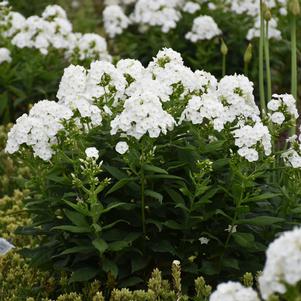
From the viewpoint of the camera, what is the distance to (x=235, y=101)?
396 cm

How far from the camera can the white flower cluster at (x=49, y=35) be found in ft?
22.5

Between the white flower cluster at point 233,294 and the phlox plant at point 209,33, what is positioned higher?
the phlox plant at point 209,33

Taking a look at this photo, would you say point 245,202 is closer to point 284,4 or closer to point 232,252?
point 232,252

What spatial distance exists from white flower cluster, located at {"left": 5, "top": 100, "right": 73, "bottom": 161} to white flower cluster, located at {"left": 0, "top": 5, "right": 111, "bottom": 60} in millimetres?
3085

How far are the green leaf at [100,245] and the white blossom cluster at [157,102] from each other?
0.43m

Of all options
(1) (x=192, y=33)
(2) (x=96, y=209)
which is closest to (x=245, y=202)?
(2) (x=96, y=209)

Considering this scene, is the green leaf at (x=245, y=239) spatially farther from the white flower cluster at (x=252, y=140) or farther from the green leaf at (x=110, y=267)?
the green leaf at (x=110, y=267)

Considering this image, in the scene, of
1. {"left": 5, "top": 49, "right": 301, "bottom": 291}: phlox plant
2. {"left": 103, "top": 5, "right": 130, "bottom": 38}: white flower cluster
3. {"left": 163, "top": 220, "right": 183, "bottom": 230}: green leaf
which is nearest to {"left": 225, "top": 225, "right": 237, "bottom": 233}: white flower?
{"left": 5, "top": 49, "right": 301, "bottom": 291}: phlox plant

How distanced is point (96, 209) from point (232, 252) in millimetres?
A: 836

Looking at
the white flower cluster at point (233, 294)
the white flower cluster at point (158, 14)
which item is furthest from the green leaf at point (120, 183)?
the white flower cluster at point (158, 14)

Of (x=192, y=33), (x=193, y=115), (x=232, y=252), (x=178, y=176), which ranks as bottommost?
(x=232, y=252)

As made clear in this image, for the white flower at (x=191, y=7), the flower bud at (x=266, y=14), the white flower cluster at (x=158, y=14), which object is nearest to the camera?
the flower bud at (x=266, y=14)

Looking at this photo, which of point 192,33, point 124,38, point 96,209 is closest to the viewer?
point 96,209

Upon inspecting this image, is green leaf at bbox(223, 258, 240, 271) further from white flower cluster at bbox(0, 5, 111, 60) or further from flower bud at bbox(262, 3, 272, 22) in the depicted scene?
white flower cluster at bbox(0, 5, 111, 60)
